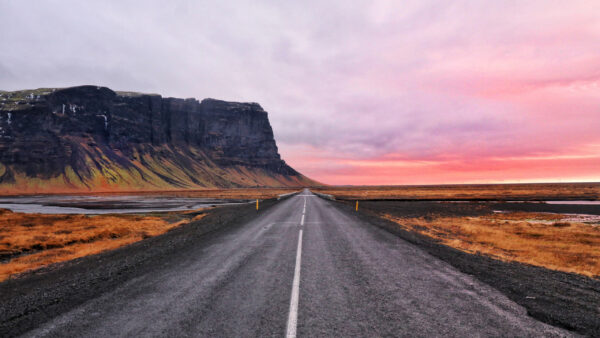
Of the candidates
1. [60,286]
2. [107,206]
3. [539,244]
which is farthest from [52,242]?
[107,206]

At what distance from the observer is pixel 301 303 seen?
5.29 m

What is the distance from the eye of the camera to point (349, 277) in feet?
22.7

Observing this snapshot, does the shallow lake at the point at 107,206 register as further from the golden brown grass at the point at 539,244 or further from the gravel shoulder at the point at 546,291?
the gravel shoulder at the point at 546,291

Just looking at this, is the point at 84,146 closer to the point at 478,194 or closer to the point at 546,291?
the point at 478,194

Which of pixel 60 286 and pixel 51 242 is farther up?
pixel 60 286

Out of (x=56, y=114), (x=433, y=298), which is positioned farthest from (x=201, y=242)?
(x=56, y=114)

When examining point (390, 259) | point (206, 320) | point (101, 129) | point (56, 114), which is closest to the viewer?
point (206, 320)

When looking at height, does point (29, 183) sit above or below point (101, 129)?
below

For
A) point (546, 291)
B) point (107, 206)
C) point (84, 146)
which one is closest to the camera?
point (546, 291)

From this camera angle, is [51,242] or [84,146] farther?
[84,146]

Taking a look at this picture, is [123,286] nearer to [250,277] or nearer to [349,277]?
[250,277]

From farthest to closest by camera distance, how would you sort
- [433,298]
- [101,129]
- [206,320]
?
[101,129], [433,298], [206,320]

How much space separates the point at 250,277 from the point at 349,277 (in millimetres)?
2387

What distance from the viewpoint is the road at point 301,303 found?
4.36 metres
